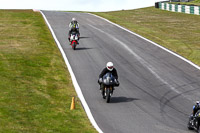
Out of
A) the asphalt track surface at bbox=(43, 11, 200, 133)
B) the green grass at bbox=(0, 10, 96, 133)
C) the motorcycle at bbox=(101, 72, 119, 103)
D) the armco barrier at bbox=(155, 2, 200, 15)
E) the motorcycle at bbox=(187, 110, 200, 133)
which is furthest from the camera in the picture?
the armco barrier at bbox=(155, 2, 200, 15)

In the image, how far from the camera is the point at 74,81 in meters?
21.7

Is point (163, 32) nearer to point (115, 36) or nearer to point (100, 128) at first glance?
point (115, 36)

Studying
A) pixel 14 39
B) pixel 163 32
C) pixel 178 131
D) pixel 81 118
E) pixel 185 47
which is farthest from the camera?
pixel 163 32

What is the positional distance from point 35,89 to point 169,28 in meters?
27.9

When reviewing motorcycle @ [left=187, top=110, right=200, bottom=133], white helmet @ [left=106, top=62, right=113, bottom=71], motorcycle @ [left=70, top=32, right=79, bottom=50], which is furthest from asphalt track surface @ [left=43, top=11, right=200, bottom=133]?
white helmet @ [left=106, top=62, right=113, bottom=71]

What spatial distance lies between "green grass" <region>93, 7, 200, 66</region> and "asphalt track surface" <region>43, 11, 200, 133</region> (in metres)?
1.80

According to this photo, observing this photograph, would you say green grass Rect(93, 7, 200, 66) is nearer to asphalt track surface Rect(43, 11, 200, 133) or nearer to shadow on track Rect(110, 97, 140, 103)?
asphalt track surface Rect(43, 11, 200, 133)

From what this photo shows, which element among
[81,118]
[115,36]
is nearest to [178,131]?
[81,118]

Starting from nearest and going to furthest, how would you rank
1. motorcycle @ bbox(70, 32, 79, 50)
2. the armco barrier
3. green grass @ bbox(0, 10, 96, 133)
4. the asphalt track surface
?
green grass @ bbox(0, 10, 96, 133), the asphalt track surface, motorcycle @ bbox(70, 32, 79, 50), the armco barrier

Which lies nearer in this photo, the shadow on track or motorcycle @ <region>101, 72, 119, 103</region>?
motorcycle @ <region>101, 72, 119, 103</region>

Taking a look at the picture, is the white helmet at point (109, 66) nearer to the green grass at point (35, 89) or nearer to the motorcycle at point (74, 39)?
the green grass at point (35, 89)

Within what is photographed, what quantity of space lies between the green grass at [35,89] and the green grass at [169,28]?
910cm

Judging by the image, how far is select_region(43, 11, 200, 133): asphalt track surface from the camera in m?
15.4

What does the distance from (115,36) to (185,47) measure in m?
6.91
